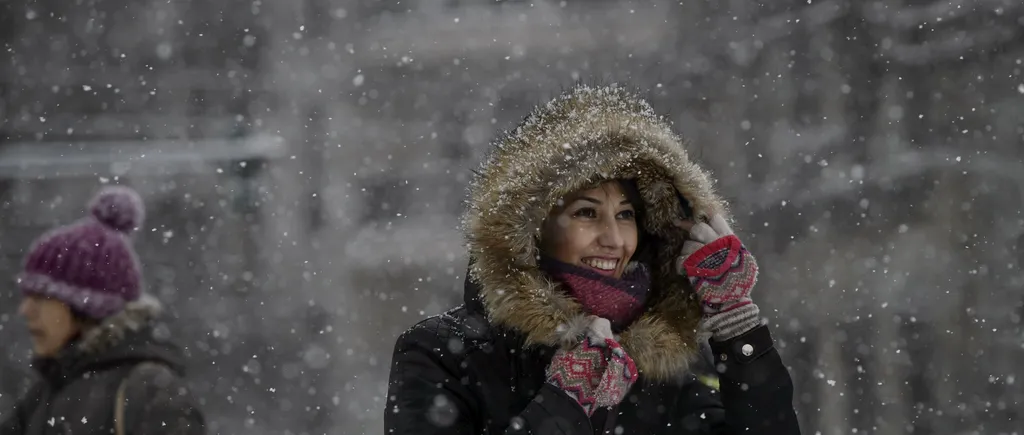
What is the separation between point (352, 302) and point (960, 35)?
40.1 ft

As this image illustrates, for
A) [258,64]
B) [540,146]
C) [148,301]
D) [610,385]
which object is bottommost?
[610,385]

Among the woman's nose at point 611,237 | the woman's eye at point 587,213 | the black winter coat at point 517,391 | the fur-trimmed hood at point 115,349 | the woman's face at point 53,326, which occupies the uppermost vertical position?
the woman's eye at point 587,213

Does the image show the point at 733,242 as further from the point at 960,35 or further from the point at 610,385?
the point at 960,35

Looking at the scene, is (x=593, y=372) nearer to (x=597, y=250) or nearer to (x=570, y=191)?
(x=597, y=250)

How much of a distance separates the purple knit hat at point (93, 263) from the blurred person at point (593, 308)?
171cm

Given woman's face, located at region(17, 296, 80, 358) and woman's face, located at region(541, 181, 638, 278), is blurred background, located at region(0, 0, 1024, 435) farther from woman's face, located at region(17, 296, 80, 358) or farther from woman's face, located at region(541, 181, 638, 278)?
woman's face, located at region(17, 296, 80, 358)

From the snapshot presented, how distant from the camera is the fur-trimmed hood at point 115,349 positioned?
395cm

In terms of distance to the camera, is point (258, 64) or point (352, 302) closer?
point (352, 302)

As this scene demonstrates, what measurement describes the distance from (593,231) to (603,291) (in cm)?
19

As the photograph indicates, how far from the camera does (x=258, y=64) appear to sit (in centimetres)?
2189

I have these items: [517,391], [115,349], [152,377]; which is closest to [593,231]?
[517,391]

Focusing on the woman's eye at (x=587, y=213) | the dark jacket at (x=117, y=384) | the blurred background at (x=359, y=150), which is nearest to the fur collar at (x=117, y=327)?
the dark jacket at (x=117, y=384)

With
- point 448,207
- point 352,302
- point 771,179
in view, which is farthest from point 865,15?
point 352,302

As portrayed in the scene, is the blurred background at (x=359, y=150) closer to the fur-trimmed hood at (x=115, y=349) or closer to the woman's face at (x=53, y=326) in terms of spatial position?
the fur-trimmed hood at (x=115, y=349)
